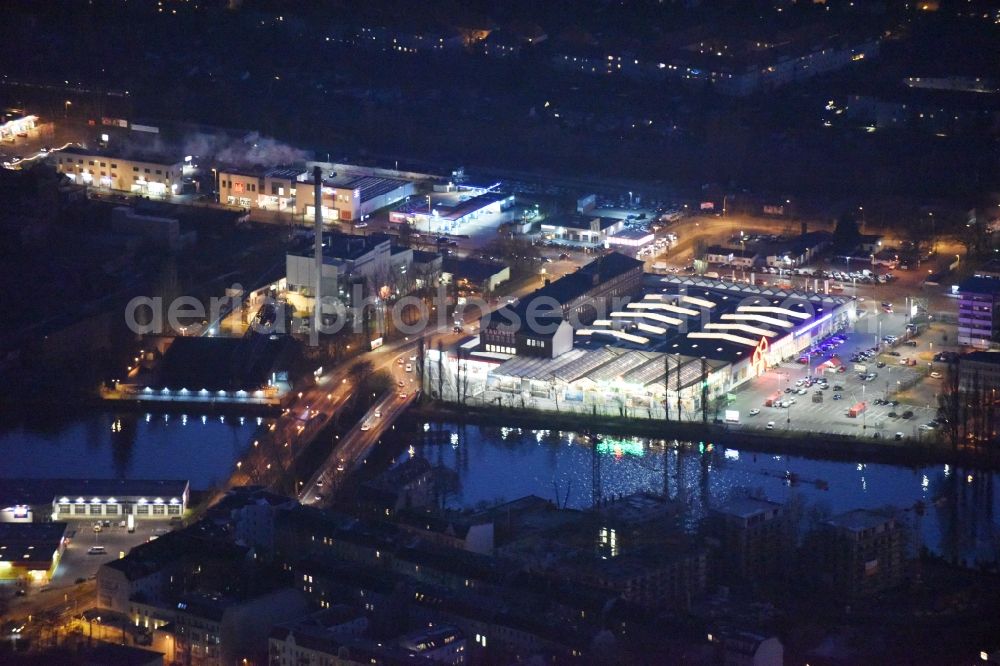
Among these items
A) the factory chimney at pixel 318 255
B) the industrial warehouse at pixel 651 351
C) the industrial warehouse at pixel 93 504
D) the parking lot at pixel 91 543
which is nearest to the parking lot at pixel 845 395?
the industrial warehouse at pixel 651 351

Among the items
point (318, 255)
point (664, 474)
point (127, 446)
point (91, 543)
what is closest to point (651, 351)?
point (664, 474)

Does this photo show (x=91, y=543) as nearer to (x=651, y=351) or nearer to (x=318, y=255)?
(x=651, y=351)

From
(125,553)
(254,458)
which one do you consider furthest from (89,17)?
(125,553)

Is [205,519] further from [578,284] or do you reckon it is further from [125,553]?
[578,284]

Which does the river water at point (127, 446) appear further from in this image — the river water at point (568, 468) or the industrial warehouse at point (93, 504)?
the industrial warehouse at point (93, 504)

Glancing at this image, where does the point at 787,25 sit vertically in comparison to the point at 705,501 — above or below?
above

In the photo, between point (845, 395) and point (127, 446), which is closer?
point (127, 446)

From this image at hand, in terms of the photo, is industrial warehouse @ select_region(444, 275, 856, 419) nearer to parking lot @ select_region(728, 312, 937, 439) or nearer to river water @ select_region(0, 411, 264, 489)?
parking lot @ select_region(728, 312, 937, 439)
